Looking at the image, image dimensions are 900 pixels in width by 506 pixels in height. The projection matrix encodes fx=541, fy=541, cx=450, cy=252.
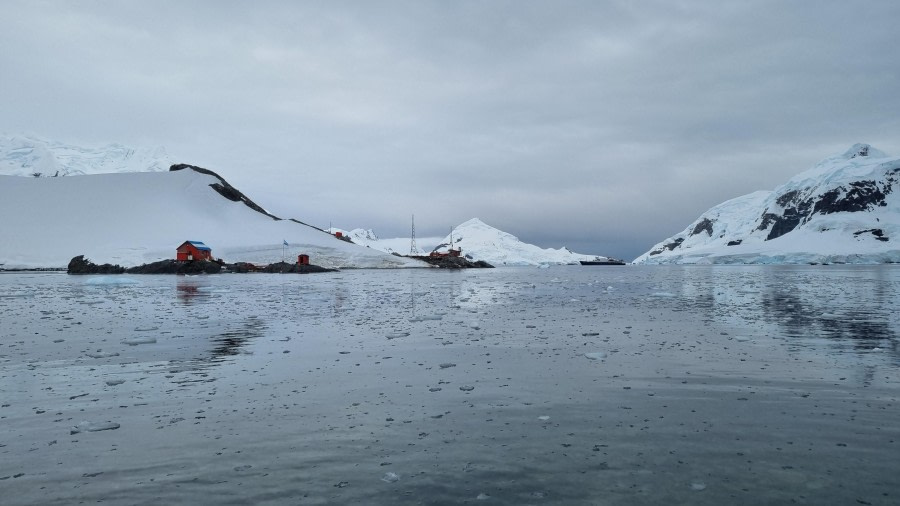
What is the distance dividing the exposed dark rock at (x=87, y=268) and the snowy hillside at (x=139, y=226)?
17.1 ft

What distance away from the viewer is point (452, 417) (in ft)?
22.5

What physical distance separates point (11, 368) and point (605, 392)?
34.1ft

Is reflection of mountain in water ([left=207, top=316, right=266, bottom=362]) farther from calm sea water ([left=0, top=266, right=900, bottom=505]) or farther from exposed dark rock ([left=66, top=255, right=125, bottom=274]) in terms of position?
exposed dark rock ([left=66, top=255, right=125, bottom=274])

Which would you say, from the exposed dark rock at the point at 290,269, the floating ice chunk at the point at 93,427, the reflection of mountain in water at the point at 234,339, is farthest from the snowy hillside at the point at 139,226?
the floating ice chunk at the point at 93,427

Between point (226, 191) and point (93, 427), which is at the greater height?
point (226, 191)

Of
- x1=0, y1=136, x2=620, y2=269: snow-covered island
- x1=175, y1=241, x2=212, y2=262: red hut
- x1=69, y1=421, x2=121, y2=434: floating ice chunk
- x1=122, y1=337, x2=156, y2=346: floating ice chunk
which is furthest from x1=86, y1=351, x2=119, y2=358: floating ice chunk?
x1=0, y1=136, x2=620, y2=269: snow-covered island

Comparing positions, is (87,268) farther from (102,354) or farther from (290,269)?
(102,354)

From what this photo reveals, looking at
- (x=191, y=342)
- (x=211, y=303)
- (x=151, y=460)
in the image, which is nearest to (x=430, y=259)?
(x=211, y=303)

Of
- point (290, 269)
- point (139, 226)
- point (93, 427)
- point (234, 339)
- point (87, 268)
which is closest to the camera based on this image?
point (93, 427)

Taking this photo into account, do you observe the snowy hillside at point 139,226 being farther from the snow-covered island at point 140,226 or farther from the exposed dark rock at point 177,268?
the exposed dark rock at point 177,268

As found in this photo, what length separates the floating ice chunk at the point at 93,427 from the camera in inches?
251

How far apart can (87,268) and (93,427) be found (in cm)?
8173

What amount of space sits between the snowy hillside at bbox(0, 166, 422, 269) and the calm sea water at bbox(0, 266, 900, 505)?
271ft

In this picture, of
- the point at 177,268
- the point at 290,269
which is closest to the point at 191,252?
the point at 177,268
